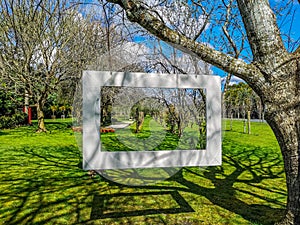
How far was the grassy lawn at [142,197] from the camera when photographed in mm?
3023

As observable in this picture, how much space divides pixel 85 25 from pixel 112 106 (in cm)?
877

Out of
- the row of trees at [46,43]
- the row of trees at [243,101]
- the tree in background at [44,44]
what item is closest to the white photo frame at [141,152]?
the tree in background at [44,44]

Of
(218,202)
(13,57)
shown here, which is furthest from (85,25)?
(218,202)

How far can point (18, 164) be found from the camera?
5.88m

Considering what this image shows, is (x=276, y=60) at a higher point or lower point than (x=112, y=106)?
higher

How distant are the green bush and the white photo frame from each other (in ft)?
47.3

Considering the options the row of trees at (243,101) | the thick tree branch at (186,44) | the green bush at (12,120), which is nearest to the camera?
the thick tree branch at (186,44)

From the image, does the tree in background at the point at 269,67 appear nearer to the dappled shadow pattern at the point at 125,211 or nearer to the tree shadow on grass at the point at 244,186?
the tree shadow on grass at the point at 244,186

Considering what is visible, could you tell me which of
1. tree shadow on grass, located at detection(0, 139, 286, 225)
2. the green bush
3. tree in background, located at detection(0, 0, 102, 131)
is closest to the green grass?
tree shadow on grass, located at detection(0, 139, 286, 225)

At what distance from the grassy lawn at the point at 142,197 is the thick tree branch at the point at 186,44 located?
1.38 meters

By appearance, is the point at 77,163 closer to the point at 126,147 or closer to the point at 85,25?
the point at 126,147

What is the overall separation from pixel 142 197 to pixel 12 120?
13.8 meters

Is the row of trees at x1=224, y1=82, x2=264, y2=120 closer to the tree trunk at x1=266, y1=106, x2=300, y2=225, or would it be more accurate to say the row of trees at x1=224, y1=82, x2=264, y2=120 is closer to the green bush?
the green bush

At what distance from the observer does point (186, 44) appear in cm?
228
